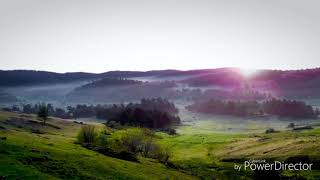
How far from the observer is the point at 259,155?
4397 inches

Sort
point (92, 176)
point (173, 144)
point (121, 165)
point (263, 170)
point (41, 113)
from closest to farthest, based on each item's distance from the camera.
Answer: point (92, 176), point (121, 165), point (263, 170), point (173, 144), point (41, 113)

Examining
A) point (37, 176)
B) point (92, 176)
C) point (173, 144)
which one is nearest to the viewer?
point (37, 176)

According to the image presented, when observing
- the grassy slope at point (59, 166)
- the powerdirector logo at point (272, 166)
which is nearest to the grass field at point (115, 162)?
the grassy slope at point (59, 166)

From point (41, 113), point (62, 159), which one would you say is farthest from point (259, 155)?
point (41, 113)

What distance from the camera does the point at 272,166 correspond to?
310 feet

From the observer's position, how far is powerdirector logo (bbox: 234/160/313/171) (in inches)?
3603

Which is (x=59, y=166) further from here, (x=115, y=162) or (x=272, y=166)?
(x=272, y=166)

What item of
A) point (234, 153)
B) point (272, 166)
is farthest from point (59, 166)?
point (234, 153)

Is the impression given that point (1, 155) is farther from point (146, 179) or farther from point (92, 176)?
point (146, 179)

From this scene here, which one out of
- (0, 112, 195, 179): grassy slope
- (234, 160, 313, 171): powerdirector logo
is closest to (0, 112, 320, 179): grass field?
(0, 112, 195, 179): grassy slope

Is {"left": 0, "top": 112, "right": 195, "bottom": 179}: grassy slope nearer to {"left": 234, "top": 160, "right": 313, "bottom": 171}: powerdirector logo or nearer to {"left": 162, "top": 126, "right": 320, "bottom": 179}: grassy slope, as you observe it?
{"left": 162, "top": 126, "right": 320, "bottom": 179}: grassy slope

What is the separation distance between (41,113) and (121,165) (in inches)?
4717

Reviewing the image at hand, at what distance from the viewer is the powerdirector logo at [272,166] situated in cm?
9151

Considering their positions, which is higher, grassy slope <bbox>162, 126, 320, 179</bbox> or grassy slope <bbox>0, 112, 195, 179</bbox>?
grassy slope <bbox>0, 112, 195, 179</bbox>
